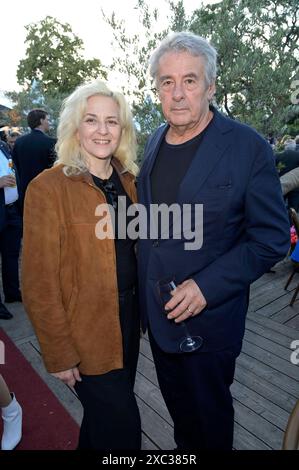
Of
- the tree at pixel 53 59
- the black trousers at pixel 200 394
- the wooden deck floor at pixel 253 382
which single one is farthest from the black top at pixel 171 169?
the tree at pixel 53 59

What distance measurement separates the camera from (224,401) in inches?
71.3

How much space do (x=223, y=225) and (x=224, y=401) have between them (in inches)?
37.4

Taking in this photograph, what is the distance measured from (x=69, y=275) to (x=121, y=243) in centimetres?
30

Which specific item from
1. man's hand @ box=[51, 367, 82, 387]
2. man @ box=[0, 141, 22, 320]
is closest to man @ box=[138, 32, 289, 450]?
man's hand @ box=[51, 367, 82, 387]

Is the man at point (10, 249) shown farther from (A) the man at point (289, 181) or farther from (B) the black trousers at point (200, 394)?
(A) the man at point (289, 181)

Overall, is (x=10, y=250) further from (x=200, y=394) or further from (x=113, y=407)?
(x=200, y=394)

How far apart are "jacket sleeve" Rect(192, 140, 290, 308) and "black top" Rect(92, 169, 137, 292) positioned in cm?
37

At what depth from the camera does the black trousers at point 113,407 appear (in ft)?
5.56

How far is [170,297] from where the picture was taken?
1.52 metres

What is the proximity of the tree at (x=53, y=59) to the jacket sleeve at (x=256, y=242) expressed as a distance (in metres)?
29.1

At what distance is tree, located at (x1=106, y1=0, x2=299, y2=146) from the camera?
4.17 metres

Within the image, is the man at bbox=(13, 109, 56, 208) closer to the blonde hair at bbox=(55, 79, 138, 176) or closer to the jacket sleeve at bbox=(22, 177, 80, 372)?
the blonde hair at bbox=(55, 79, 138, 176)

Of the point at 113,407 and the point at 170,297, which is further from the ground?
the point at 170,297

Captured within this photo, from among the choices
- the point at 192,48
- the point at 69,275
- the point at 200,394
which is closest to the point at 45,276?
the point at 69,275
